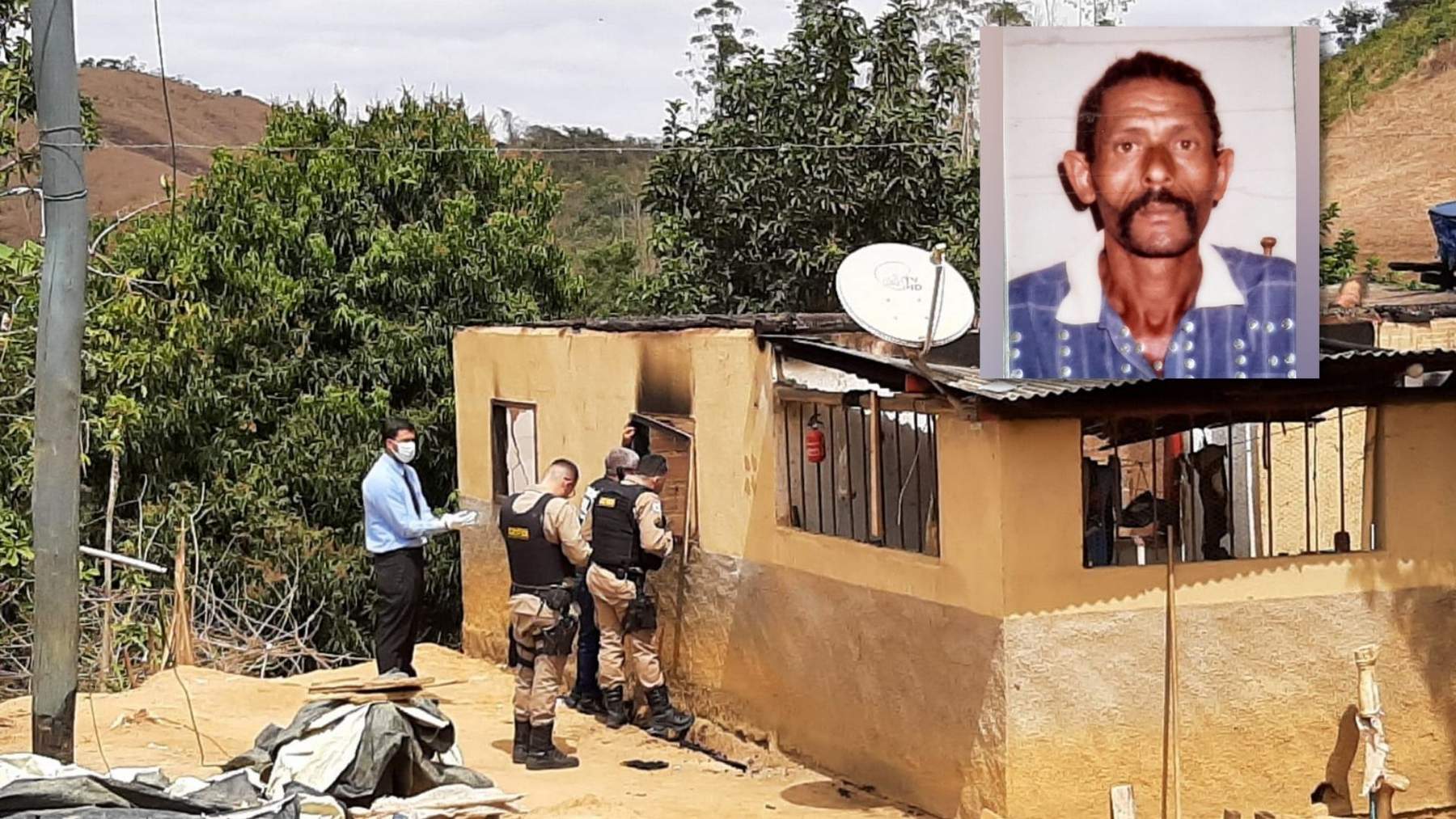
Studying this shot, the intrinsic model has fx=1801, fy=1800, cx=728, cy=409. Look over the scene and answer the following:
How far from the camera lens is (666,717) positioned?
10625 millimetres

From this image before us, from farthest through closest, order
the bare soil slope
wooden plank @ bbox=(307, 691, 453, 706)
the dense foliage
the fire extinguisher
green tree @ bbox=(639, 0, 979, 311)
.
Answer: the dense foliage, the bare soil slope, green tree @ bbox=(639, 0, 979, 311), the fire extinguisher, wooden plank @ bbox=(307, 691, 453, 706)

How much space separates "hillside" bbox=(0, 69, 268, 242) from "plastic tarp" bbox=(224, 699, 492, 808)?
4062 cm

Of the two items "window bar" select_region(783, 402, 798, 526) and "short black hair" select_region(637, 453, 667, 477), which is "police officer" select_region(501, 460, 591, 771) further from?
"window bar" select_region(783, 402, 798, 526)

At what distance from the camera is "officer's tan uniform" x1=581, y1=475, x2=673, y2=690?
33.2 feet

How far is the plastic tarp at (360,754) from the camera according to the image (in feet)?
26.4

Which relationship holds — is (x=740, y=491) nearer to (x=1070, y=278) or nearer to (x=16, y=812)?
(x=1070, y=278)

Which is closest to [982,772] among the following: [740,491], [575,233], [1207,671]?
[1207,671]

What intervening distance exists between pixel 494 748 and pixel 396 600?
1088 mm

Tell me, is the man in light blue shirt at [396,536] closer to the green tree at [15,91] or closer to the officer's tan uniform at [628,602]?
the officer's tan uniform at [628,602]

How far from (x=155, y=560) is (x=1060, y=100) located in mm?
9907

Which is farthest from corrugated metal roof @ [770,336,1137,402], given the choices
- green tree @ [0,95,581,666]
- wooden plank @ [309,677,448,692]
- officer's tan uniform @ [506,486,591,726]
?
green tree @ [0,95,581,666]

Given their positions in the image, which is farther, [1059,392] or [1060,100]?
[1060,100]

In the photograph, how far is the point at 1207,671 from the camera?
8.10 m

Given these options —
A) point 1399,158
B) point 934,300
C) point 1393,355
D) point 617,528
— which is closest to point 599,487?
point 617,528
